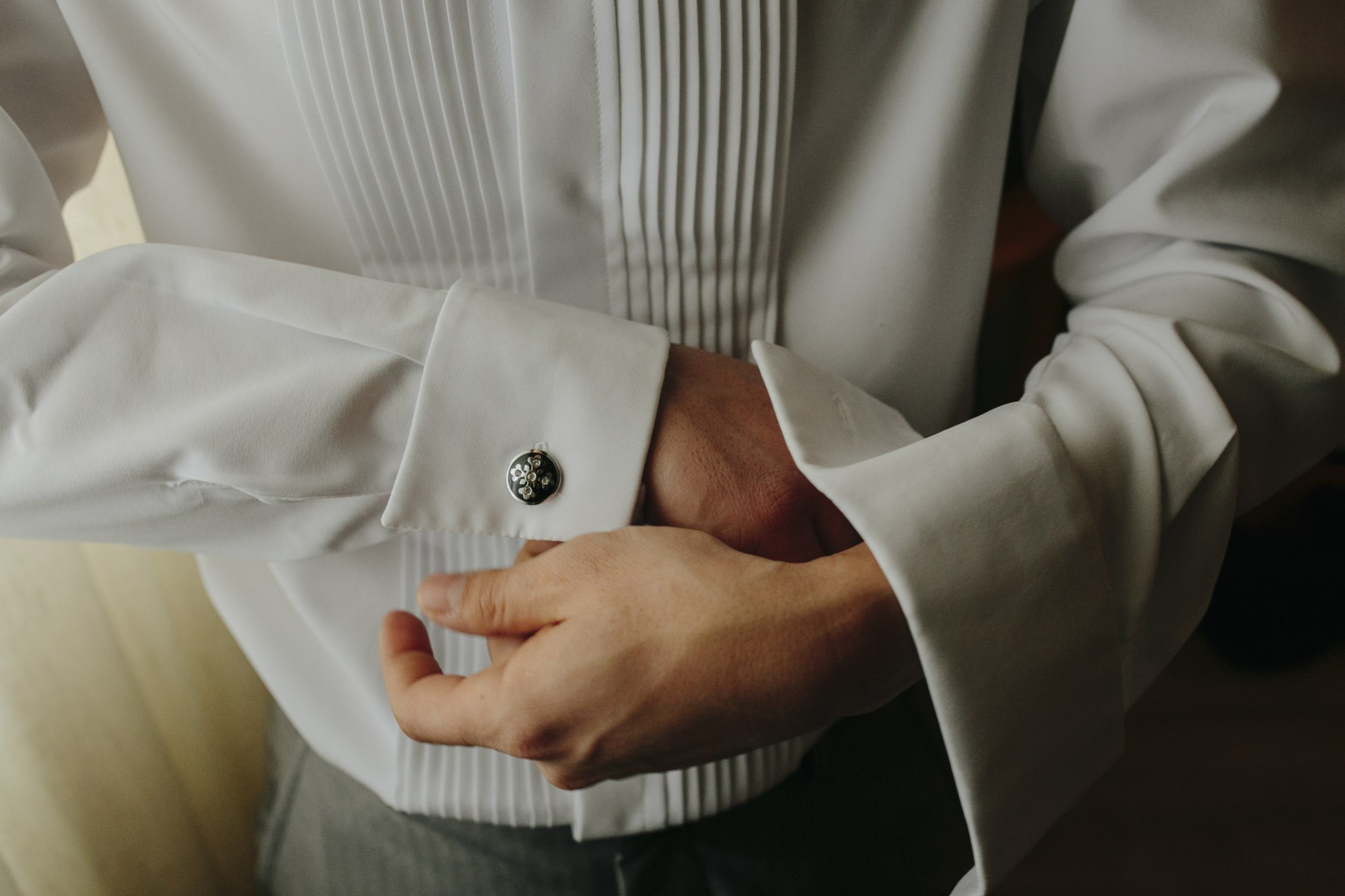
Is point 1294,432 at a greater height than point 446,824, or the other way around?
point 1294,432

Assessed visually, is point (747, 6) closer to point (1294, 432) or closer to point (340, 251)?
point (340, 251)

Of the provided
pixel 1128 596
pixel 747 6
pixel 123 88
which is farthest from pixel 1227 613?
pixel 123 88

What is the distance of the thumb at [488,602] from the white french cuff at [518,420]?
0.03 meters

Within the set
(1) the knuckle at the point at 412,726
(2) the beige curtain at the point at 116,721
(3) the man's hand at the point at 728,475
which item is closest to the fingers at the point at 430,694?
(1) the knuckle at the point at 412,726

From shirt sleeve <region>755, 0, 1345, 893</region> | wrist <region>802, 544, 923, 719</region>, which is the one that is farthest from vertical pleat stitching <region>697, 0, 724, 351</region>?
wrist <region>802, 544, 923, 719</region>

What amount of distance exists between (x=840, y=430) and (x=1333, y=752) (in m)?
1.67

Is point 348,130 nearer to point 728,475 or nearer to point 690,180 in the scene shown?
point 690,180

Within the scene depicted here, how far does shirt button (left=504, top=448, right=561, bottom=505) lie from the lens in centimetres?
44

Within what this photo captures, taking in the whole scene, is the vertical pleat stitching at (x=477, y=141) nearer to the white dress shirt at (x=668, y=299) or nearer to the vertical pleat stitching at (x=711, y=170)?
the white dress shirt at (x=668, y=299)

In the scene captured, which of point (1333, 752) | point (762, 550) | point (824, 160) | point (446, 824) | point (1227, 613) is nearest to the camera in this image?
point (762, 550)

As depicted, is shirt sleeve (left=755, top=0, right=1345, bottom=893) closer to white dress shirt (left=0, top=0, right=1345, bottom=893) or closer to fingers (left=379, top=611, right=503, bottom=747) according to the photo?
white dress shirt (left=0, top=0, right=1345, bottom=893)

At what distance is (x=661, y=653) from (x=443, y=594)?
0.14 metres

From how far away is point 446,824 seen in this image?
66 centimetres

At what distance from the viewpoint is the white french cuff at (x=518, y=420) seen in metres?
0.43
